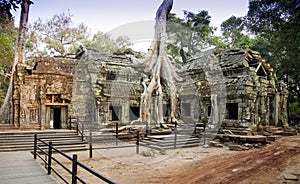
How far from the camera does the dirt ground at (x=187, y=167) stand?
712 cm

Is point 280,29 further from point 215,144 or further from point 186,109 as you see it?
point 186,109

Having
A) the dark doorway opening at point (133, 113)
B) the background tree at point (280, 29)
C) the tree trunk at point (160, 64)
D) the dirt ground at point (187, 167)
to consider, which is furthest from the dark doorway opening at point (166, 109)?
the dirt ground at point (187, 167)

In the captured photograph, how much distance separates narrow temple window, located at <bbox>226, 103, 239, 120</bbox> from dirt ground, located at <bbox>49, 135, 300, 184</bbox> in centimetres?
626

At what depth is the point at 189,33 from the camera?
31.6m

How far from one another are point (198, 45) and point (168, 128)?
1810 centimetres

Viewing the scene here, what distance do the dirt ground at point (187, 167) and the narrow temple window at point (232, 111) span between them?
20.5ft

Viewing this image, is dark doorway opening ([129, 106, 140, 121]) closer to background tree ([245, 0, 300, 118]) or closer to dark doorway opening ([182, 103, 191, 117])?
dark doorway opening ([182, 103, 191, 117])

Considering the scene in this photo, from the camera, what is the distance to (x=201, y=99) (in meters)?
19.0

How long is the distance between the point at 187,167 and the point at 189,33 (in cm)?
2461

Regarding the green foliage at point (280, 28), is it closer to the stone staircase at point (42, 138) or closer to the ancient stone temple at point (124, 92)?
the ancient stone temple at point (124, 92)

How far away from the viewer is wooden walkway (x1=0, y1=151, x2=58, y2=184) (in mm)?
5586

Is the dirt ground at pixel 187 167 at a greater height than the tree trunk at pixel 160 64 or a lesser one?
lesser

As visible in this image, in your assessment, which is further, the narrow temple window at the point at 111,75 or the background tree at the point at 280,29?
the narrow temple window at the point at 111,75

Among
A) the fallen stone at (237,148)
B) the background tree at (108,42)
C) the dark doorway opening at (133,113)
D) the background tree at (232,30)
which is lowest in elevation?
Result: the fallen stone at (237,148)
